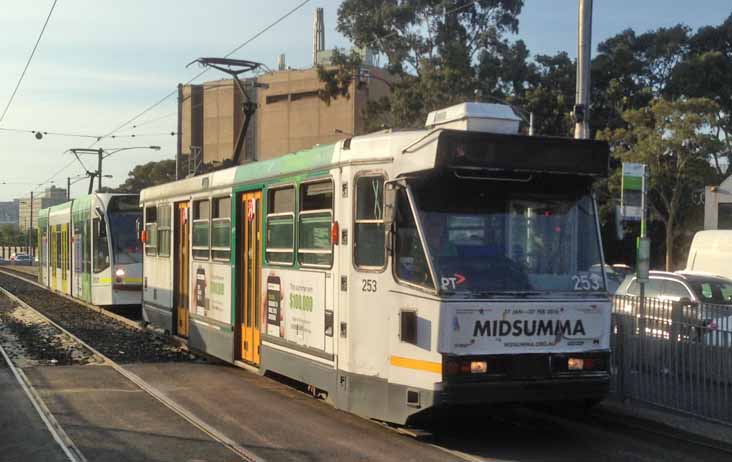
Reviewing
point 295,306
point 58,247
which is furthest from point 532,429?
point 58,247

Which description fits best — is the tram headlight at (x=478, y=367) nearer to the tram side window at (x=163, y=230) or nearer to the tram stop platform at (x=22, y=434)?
the tram stop platform at (x=22, y=434)

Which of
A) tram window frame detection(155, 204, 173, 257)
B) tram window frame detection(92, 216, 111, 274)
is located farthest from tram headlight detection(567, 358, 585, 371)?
tram window frame detection(92, 216, 111, 274)

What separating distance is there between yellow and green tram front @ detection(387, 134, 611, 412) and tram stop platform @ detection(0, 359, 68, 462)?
3282 mm

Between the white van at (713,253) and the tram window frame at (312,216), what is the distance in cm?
1048

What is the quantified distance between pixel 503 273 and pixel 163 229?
31.1 feet

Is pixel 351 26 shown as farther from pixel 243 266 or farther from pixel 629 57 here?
pixel 243 266

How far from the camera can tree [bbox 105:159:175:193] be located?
75.6 meters

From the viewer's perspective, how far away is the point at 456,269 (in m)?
7.94

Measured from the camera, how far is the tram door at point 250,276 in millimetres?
11656

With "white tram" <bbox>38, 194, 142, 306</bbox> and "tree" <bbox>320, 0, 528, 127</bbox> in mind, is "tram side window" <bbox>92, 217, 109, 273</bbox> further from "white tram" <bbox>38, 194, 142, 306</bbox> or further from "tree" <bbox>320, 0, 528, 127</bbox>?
"tree" <bbox>320, 0, 528, 127</bbox>

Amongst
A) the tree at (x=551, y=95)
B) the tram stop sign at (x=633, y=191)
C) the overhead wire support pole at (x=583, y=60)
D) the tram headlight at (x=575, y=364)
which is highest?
the tree at (x=551, y=95)

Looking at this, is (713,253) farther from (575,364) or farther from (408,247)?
(408,247)

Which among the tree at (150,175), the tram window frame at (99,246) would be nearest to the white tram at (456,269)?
the tram window frame at (99,246)

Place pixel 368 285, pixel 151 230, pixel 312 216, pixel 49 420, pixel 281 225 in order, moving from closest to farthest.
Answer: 1. pixel 368 285
2. pixel 49 420
3. pixel 312 216
4. pixel 281 225
5. pixel 151 230
